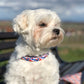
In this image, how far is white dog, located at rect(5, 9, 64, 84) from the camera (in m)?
3.57

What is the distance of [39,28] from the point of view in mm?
3641

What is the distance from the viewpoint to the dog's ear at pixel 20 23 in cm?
362

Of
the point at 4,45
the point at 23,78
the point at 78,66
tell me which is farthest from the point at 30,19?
the point at 78,66

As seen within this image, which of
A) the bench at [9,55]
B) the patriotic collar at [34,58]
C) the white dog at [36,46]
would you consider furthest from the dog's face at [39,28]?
the bench at [9,55]

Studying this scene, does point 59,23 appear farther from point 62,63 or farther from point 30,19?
point 62,63

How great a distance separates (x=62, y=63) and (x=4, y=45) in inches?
62.9

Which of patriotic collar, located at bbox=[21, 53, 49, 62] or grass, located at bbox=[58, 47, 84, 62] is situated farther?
grass, located at bbox=[58, 47, 84, 62]

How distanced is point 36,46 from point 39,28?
0.25 m

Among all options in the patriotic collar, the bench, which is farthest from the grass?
the patriotic collar

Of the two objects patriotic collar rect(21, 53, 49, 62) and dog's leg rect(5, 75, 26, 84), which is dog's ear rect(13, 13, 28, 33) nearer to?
patriotic collar rect(21, 53, 49, 62)

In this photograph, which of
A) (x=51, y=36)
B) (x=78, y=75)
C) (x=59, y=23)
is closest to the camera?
(x=51, y=36)

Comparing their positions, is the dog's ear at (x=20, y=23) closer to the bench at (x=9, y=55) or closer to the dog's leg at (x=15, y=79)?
the dog's leg at (x=15, y=79)

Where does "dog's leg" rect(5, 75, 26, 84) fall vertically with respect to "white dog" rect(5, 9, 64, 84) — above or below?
below

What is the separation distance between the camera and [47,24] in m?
3.62
